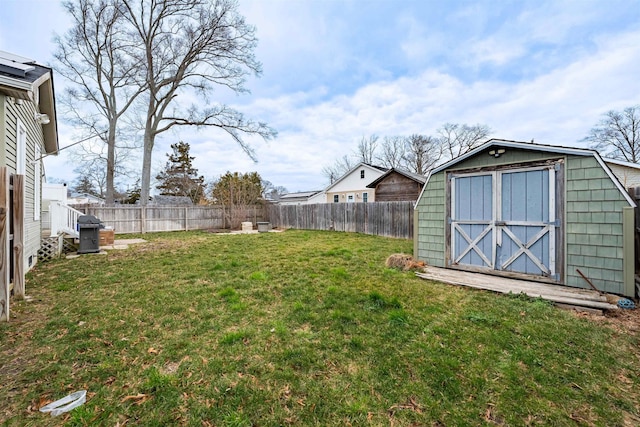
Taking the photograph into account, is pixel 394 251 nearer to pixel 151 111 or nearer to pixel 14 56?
pixel 14 56

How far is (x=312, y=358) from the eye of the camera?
8.19 ft

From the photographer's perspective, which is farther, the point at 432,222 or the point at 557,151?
the point at 432,222

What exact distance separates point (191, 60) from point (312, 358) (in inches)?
773

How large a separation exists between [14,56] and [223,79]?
14029 mm

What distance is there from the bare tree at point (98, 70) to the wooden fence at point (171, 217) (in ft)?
13.2

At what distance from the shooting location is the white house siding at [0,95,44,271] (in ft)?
13.8

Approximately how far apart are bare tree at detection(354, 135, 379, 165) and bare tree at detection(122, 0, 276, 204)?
1831 cm

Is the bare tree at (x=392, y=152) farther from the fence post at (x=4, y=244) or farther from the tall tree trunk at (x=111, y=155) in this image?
the fence post at (x=4, y=244)

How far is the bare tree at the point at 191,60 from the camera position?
1567cm

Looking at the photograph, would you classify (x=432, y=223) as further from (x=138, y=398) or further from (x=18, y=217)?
(x=18, y=217)

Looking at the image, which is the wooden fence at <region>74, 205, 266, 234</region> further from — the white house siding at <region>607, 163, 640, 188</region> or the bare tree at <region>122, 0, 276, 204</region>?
the white house siding at <region>607, 163, 640, 188</region>

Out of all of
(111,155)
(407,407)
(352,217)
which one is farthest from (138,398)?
(111,155)

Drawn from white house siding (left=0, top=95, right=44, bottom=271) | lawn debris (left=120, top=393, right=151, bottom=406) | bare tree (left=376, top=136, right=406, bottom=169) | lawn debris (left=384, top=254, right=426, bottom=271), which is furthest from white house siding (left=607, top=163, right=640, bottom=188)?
bare tree (left=376, top=136, right=406, bottom=169)

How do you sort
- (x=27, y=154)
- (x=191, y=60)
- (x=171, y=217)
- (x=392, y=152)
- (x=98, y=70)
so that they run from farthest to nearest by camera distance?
(x=392, y=152) < (x=191, y=60) < (x=98, y=70) < (x=171, y=217) < (x=27, y=154)
